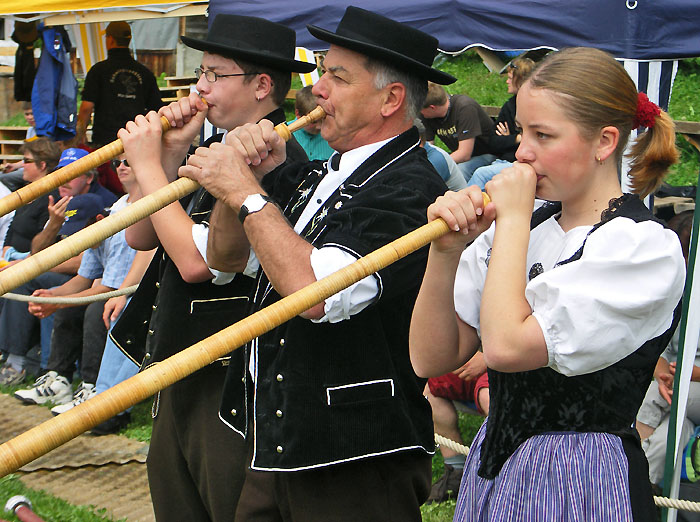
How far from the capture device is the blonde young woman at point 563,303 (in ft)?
5.71

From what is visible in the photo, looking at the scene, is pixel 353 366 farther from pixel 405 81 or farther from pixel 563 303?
pixel 405 81

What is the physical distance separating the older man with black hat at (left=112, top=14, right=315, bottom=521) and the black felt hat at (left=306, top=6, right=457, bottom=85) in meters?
0.50

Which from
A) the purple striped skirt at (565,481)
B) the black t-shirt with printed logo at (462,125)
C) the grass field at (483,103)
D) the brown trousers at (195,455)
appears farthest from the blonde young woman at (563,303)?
the black t-shirt with printed logo at (462,125)

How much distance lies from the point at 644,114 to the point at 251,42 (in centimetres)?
148

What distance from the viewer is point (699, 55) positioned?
4.74 meters

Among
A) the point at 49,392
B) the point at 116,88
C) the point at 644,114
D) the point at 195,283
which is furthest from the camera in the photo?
the point at 116,88

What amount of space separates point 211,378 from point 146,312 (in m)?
0.40

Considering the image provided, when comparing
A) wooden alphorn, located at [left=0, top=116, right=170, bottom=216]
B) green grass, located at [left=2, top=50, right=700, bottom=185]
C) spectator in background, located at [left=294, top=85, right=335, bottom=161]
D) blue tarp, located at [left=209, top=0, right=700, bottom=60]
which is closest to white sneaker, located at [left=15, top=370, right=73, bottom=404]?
spectator in background, located at [left=294, top=85, right=335, bottom=161]

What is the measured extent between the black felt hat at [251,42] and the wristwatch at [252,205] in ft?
2.68

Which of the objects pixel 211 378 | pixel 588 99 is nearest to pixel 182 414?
pixel 211 378

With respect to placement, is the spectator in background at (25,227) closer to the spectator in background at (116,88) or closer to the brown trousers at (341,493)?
the spectator in background at (116,88)

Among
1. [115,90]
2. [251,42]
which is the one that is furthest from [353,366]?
[115,90]

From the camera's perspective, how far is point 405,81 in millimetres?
2529

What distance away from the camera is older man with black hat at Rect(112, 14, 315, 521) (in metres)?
2.70
